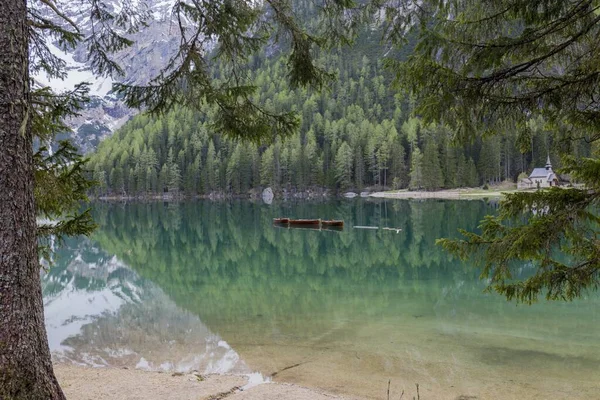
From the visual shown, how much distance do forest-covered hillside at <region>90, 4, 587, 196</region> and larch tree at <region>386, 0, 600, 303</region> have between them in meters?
66.2

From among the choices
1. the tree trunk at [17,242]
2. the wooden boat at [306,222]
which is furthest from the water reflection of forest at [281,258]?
the tree trunk at [17,242]

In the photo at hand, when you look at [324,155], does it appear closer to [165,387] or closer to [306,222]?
[306,222]

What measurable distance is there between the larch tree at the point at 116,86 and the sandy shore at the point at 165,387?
7.47ft

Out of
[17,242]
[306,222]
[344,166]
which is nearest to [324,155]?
[344,166]

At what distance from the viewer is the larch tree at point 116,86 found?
3.62m

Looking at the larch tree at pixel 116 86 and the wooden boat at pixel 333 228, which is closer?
the larch tree at pixel 116 86

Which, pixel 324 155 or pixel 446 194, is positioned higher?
pixel 324 155

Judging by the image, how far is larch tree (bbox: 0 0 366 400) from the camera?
3625 millimetres

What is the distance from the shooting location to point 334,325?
481 inches

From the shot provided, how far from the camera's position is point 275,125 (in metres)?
6.48

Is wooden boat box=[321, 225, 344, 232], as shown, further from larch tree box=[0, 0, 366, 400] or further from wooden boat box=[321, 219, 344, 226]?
larch tree box=[0, 0, 366, 400]

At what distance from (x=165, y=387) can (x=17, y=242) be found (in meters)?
4.31

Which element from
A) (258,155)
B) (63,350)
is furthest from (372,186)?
(63,350)

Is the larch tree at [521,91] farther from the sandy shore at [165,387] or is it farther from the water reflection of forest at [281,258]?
the water reflection of forest at [281,258]
